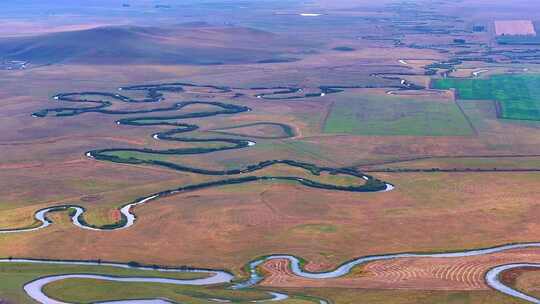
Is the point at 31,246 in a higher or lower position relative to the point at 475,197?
lower

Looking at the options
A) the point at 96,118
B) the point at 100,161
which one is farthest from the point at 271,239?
the point at 96,118

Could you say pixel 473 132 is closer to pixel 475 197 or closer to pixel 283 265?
pixel 475 197

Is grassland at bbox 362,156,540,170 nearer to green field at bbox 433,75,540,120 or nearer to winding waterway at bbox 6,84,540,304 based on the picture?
winding waterway at bbox 6,84,540,304

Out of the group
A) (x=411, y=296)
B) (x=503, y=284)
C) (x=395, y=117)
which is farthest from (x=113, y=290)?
(x=395, y=117)

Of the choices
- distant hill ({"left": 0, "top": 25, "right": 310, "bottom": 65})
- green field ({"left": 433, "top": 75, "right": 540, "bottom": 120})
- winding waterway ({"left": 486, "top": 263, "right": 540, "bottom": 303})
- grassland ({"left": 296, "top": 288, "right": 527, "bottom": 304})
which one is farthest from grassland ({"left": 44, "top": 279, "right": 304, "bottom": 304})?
distant hill ({"left": 0, "top": 25, "right": 310, "bottom": 65})

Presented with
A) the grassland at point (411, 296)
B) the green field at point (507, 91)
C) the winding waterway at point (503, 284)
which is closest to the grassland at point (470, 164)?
the green field at point (507, 91)
